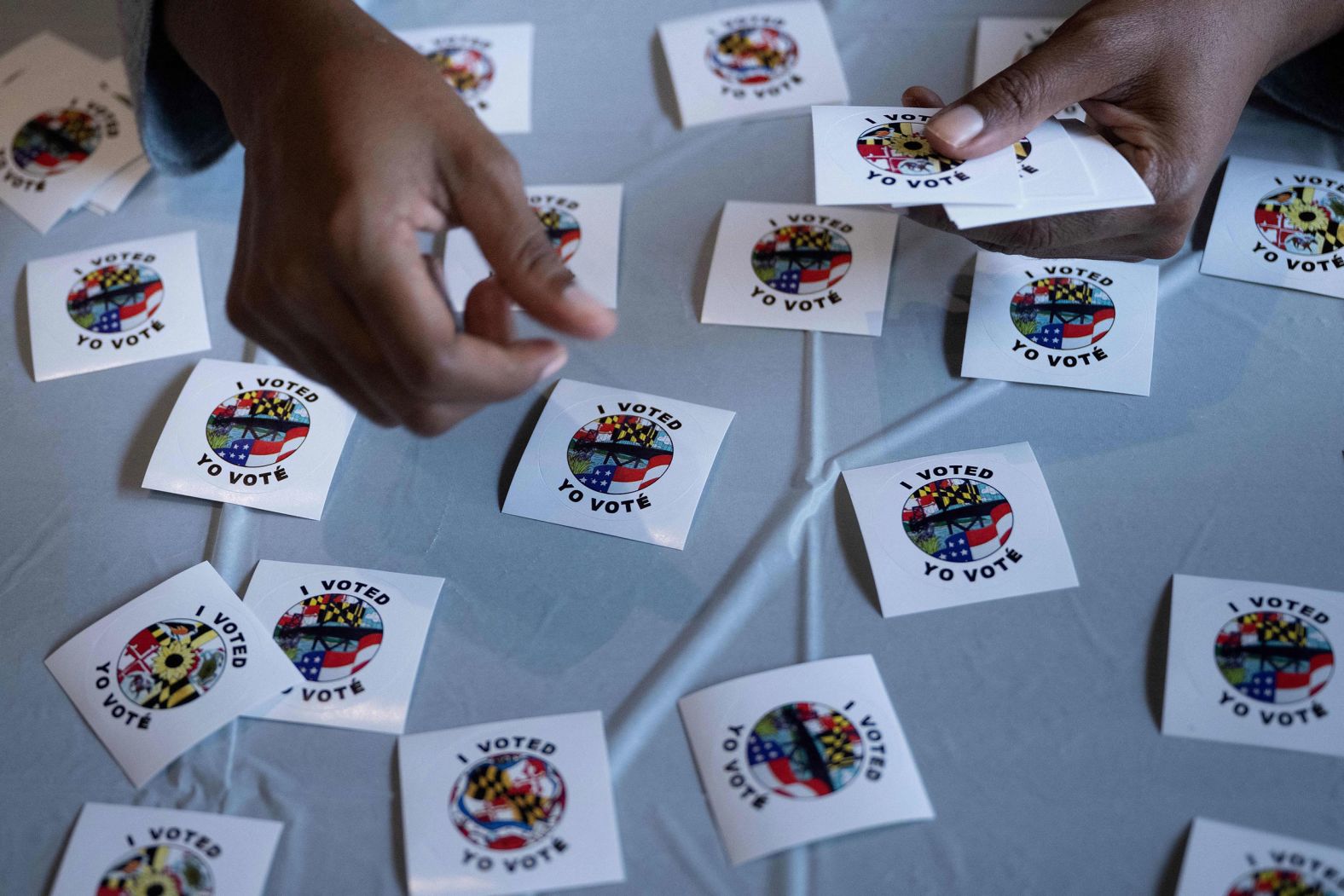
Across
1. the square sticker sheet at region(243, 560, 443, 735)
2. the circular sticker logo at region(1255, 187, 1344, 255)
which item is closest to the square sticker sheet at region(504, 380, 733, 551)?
the square sticker sheet at region(243, 560, 443, 735)

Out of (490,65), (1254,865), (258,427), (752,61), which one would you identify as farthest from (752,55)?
(1254,865)

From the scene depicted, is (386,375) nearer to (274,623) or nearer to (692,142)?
(274,623)

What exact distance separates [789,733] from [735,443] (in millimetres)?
274

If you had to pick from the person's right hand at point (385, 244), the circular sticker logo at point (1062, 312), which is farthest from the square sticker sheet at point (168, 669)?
the circular sticker logo at point (1062, 312)

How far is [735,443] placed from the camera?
92cm

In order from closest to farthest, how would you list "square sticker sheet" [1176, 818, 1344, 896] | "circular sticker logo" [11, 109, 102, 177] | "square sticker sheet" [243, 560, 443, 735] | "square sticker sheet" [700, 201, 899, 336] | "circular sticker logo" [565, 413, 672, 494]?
"square sticker sheet" [1176, 818, 1344, 896] → "square sticker sheet" [243, 560, 443, 735] → "circular sticker logo" [565, 413, 672, 494] → "square sticker sheet" [700, 201, 899, 336] → "circular sticker logo" [11, 109, 102, 177]

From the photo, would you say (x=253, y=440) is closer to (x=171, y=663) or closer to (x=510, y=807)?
(x=171, y=663)

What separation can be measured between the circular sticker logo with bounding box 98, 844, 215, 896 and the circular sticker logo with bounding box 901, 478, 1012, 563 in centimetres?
59

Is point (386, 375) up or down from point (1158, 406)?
up

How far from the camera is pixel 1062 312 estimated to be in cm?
97

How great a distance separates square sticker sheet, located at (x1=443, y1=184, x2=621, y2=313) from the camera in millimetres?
1037

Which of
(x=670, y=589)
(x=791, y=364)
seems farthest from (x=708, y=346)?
(x=670, y=589)

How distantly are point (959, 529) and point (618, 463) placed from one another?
30 centimetres

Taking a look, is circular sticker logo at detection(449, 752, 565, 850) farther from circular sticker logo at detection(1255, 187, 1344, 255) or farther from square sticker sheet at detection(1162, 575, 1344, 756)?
circular sticker logo at detection(1255, 187, 1344, 255)
